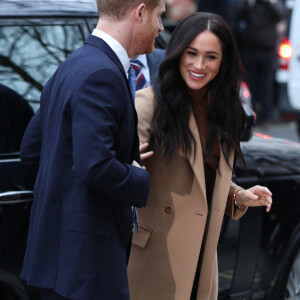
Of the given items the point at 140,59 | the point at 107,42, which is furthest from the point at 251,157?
the point at 107,42

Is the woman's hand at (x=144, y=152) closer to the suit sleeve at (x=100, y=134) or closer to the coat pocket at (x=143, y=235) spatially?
the coat pocket at (x=143, y=235)

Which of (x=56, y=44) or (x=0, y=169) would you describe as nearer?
(x=0, y=169)

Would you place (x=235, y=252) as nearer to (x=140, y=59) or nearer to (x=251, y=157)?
(x=251, y=157)

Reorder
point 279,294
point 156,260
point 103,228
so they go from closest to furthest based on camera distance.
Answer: point 103,228
point 156,260
point 279,294

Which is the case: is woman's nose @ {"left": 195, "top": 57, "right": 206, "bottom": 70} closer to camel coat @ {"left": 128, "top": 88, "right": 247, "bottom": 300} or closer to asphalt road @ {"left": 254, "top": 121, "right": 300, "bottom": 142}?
camel coat @ {"left": 128, "top": 88, "right": 247, "bottom": 300}

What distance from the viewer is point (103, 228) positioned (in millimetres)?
2527

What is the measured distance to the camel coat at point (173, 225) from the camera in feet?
10.1

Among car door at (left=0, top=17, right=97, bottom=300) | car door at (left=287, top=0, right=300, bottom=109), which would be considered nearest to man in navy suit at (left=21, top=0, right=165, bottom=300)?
car door at (left=0, top=17, right=97, bottom=300)

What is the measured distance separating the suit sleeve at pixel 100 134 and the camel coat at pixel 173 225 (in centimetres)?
61

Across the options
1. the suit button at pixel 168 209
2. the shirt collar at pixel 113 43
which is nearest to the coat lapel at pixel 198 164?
the suit button at pixel 168 209

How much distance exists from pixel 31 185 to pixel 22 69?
1.62ft

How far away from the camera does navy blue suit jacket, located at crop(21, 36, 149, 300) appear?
94.4 inches

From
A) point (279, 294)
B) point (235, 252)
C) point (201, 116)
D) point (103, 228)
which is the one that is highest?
point (201, 116)

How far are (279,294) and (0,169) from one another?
68.9 inches
